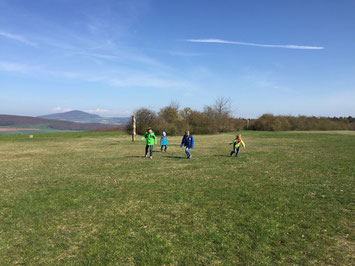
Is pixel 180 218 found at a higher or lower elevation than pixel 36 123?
lower

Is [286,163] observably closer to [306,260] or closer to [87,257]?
[306,260]

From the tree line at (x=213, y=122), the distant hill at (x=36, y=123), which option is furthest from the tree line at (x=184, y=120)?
the distant hill at (x=36, y=123)

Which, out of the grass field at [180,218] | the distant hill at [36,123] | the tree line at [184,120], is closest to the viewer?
the grass field at [180,218]

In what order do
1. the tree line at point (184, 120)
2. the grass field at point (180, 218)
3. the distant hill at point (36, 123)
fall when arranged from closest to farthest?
the grass field at point (180, 218) < the tree line at point (184, 120) < the distant hill at point (36, 123)

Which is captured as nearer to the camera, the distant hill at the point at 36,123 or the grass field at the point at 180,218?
the grass field at the point at 180,218

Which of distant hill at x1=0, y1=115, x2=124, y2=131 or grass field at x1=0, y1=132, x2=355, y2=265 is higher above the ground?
distant hill at x1=0, y1=115, x2=124, y2=131

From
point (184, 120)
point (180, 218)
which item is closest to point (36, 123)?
point (184, 120)

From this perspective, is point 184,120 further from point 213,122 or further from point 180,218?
point 180,218

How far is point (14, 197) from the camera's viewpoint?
9164 mm

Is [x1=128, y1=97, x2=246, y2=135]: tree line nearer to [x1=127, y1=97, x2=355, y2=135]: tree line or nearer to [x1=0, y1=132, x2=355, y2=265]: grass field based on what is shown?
[x1=127, y1=97, x2=355, y2=135]: tree line

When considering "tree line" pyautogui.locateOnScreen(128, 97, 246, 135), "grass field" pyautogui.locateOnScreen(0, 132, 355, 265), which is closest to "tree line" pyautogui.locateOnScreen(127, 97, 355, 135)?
"tree line" pyautogui.locateOnScreen(128, 97, 246, 135)

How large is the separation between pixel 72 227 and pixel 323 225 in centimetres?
699

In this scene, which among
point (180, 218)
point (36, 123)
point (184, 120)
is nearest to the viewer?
point (180, 218)

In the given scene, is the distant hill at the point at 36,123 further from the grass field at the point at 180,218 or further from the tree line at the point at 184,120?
the grass field at the point at 180,218
